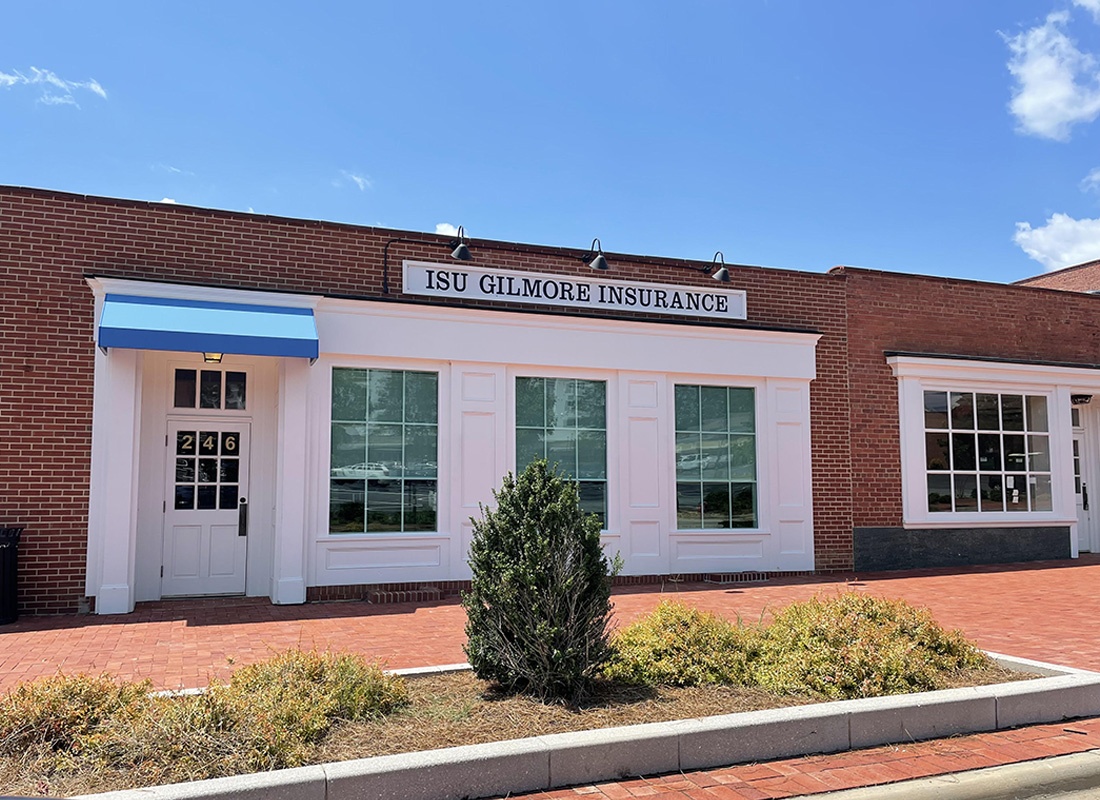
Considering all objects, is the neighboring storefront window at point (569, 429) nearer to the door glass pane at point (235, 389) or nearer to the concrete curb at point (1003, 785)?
the door glass pane at point (235, 389)

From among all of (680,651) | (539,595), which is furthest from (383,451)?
(539,595)

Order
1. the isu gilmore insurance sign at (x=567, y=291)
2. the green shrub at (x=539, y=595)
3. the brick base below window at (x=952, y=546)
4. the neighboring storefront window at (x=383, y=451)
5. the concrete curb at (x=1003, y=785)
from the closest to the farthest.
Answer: the concrete curb at (x=1003, y=785), the green shrub at (x=539, y=595), the neighboring storefront window at (x=383, y=451), the isu gilmore insurance sign at (x=567, y=291), the brick base below window at (x=952, y=546)

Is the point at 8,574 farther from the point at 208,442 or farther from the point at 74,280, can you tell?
the point at 74,280

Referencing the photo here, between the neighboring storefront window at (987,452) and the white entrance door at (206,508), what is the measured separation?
400 inches

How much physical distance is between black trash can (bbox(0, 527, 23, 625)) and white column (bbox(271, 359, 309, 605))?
8.60 feet

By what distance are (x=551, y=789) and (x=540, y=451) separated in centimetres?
749

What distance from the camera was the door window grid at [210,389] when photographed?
35.8 ft

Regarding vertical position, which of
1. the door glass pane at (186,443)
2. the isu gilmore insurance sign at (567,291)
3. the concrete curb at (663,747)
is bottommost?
the concrete curb at (663,747)

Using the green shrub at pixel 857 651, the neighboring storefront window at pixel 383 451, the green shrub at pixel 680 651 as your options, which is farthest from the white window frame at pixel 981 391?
the green shrub at pixel 680 651

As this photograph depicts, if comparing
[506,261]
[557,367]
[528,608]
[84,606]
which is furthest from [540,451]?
[528,608]

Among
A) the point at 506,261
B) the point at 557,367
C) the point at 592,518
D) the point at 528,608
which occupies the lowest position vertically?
the point at 528,608

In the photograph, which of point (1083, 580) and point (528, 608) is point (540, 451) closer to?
point (528, 608)

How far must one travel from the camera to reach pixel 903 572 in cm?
1351

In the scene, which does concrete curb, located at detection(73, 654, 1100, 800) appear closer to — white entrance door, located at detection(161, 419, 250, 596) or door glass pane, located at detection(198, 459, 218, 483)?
white entrance door, located at detection(161, 419, 250, 596)
